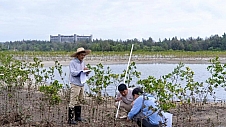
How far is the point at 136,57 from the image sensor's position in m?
46.6

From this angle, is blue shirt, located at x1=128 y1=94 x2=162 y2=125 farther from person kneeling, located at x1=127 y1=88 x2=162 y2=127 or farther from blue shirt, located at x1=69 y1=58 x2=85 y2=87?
blue shirt, located at x1=69 y1=58 x2=85 y2=87

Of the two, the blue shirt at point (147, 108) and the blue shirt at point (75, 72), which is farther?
the blue shirt at point (75, 72)

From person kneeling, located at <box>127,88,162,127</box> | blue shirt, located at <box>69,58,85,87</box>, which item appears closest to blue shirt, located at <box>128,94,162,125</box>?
person kneeling, located at <box>127,88,162,127</box>

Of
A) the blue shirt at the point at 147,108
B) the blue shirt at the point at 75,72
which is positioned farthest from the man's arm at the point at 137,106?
the blue shirt at the point at 75,72

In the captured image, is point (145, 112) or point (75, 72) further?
point (75, 72)

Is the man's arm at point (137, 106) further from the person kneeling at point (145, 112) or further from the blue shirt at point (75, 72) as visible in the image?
the blue shirt at point (75, 72)

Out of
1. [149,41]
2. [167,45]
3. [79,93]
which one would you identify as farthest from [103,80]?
[149,41]

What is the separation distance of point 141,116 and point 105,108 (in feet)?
9.66

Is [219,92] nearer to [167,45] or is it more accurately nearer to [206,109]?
[206,109]

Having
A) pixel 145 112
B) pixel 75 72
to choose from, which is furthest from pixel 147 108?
pixel 75 72

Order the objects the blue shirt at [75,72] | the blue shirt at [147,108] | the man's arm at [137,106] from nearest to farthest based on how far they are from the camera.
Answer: the blue shirt at [147,108]
the man's arm at [137,106]
the blue shirt at [75,72]

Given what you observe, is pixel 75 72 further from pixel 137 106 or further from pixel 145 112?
pixel 145 112

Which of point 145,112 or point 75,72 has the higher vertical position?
point 75,72

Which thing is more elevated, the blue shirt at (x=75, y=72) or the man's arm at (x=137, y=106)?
A: the blue shirt at (x=75, y=72)
